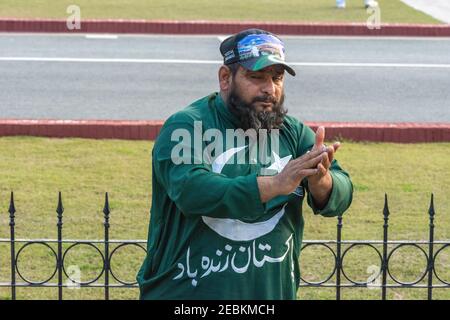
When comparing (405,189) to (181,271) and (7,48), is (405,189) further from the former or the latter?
(7,48)

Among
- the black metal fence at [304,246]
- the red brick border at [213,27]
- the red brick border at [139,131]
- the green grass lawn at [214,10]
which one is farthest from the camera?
the green grass lawn at [214,10]

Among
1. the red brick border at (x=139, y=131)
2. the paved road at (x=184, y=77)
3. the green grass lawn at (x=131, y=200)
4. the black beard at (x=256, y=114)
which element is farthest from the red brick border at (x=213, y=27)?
the black beard at (x=256, y=114)

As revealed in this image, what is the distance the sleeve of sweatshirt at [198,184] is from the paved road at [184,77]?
300 inches

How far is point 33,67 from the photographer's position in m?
14.3

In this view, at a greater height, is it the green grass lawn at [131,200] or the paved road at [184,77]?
the paved road at [184,77]

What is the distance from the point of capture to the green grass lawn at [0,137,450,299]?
22.1ft

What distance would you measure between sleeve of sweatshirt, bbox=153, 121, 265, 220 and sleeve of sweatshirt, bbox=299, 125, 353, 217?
28 cm

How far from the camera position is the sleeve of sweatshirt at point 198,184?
3.71 metres

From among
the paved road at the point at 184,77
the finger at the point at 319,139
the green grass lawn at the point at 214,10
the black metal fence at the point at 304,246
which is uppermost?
the green grass lawn at the point at 214,10

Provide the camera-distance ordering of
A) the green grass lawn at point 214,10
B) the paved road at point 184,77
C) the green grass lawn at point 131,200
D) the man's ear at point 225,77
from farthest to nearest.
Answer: the green grass lawn at point 214,10 < the paved road at point 184,77 < the green grass lawn at point 131,200 < the man's ear at point 225,77

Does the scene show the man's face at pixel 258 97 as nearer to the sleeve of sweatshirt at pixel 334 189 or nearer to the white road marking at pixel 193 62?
the sleeve of sweatshirt at pixel 334 189

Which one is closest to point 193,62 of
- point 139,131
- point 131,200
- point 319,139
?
point 139,131

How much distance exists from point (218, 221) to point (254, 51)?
2.02 feet

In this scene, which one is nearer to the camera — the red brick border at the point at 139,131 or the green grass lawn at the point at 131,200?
the green grass lawn at the point at 131,200
